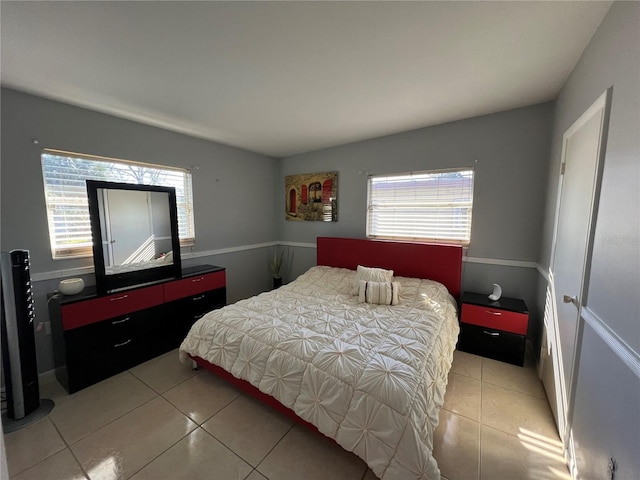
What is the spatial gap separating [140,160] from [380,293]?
9.84 ft

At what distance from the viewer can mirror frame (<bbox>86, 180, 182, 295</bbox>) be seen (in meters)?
2.45

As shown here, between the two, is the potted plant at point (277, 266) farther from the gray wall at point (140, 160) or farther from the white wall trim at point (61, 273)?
the white wall trim at point (61, 273)

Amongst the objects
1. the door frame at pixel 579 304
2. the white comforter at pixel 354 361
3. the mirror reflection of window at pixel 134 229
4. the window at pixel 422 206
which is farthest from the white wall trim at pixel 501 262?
the mirror reflection of window at pixel 134 229

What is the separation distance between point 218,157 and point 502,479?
13.8 ft

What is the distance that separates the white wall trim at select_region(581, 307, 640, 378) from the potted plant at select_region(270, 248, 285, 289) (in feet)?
12.6

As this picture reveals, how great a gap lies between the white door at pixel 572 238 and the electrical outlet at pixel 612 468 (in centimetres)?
53

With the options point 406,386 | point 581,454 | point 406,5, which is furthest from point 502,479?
point 406,5

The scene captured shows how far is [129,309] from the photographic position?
251 centimetres

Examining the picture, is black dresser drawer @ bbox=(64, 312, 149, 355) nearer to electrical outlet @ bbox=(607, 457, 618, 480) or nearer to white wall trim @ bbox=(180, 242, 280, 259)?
white wall trim @ bbox=(180, 242, 280, 259)

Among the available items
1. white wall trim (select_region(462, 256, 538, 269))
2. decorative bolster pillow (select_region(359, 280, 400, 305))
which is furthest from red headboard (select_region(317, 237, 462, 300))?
decorative bolster pillow (select_region(359, 280, 400, 305))

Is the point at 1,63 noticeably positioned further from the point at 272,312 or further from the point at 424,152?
the point at 424,152

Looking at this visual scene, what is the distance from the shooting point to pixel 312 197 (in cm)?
423

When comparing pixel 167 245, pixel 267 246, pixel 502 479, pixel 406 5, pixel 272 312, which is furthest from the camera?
pixel 267 246

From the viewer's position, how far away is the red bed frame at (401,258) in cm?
298
